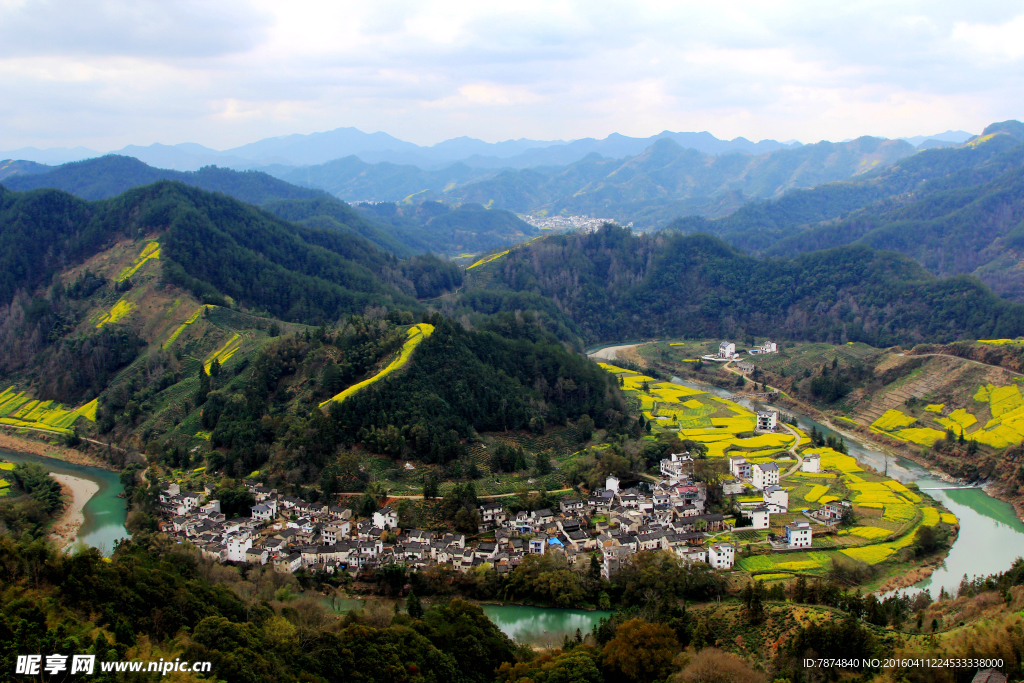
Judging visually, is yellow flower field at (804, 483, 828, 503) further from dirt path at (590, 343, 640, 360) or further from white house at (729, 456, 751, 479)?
dirt path at (590, 343, 640, 360)

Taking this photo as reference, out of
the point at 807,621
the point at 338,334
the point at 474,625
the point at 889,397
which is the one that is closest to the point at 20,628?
the point at 474,625

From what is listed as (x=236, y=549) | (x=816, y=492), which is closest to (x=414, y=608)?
(x=236, y=549)

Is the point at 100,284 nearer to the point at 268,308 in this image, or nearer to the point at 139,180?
the point at 268,308

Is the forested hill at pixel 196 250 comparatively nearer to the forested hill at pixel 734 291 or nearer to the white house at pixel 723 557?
the forested hill at pixel 734 291

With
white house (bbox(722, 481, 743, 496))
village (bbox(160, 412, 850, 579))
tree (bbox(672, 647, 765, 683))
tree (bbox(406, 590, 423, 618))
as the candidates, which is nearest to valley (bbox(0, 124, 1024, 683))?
tree (bbox(406, 590, 423, 618))

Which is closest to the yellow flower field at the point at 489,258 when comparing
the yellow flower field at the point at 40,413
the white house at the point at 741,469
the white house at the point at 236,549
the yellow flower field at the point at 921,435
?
the yellow flower field at the point at 40,413

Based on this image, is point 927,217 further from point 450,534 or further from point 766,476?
point 450,534
